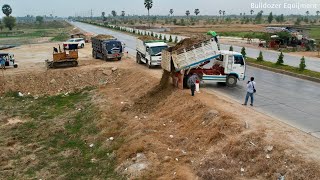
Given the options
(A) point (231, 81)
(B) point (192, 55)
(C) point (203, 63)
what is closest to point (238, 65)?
(A) point (231, 81)

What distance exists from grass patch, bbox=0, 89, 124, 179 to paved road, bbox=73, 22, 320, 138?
753 cm

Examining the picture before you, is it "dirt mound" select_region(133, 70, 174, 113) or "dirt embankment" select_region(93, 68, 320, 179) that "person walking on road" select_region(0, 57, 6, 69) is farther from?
"dirt embankment" select_region(93, 68, 320, 179)

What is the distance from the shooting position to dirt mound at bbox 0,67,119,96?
1128 inches

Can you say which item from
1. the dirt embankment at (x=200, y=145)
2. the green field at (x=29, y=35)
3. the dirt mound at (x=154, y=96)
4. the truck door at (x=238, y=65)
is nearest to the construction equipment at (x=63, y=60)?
the dirt mound at (x=154, y=96)

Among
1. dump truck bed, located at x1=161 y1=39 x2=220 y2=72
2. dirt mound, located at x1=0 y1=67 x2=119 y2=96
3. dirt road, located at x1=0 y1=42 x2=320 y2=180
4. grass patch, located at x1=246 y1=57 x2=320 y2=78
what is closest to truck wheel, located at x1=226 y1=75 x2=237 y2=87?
dump truck bed, located at x1=161 y1=39 x2=220 y2=72

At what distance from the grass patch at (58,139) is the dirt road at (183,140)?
0.11m

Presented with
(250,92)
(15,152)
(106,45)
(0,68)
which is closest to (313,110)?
(250,92)

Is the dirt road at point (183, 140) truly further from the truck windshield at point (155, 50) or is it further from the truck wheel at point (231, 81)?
the truck windshield at point (155, 50)

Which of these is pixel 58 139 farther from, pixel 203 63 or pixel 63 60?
pixel 63 60

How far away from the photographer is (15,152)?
1675cm

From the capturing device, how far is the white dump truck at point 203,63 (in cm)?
2197

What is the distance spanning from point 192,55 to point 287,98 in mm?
5853

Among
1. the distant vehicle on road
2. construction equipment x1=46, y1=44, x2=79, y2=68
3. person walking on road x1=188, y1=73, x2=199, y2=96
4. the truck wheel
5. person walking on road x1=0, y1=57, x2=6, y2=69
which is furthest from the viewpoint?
the distant vehicle on road

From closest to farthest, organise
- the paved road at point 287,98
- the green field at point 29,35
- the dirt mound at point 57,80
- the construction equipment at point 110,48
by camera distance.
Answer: the paved road at point 287,98
the dirt mound at point 57,80
the construction equipment at point 110,48
the green field at point 29,35
